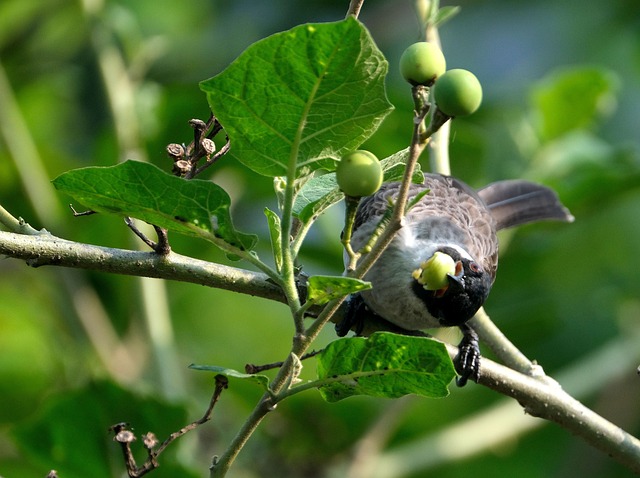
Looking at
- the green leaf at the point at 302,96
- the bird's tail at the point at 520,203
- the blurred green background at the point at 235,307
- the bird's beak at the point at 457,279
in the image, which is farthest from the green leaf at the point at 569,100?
the green leaf at the point at 302,96

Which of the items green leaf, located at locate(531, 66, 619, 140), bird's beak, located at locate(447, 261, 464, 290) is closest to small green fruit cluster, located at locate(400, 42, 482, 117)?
bird's beak, located at locate(447, 261, 464, 290)

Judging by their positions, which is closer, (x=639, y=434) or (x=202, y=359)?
(x=202, y=359)

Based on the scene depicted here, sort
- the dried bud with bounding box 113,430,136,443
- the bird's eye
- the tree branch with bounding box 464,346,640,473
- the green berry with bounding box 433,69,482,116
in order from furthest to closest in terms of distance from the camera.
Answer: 1. the bird's eye
2. the tree branch with bounding box 464,346,640,473
3. the dried bud with bounding box 113,430,136,443
4. the green berry with bounding box 433,69,482,116

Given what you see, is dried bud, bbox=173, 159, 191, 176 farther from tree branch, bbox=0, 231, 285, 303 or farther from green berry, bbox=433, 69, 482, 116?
green berry, bbox=433, 69, 482, 116

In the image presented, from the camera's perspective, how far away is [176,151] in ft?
5.79

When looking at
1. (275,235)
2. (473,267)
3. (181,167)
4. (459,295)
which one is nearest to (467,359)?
(459,295)

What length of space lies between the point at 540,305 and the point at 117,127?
200cm

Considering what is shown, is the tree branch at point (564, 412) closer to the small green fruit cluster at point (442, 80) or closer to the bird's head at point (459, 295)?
the bird's head at point (459, 295)

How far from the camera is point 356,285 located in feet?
5.11

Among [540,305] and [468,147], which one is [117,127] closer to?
[468,147]

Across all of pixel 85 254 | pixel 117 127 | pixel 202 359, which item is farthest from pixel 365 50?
pixel 202 359

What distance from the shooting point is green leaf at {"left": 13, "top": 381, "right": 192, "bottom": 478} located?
2.94 meters

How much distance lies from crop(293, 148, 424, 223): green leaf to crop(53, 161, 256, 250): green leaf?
4.8 inches

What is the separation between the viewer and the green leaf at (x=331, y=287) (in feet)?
5.10
